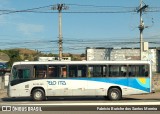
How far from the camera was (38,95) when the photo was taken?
24.9 metres

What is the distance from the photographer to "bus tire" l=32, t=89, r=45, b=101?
81.1 feet

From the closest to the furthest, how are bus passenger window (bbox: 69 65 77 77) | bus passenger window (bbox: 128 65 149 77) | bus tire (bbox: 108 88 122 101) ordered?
bus passenger window (bbox: 69 65 77 77) < bus tire (bbox: 108 88 122 101) < bus passenger window (bbox: 128 65 149 77)

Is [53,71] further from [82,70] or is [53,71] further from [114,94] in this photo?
[114,94]

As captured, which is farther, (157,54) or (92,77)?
(157,54)

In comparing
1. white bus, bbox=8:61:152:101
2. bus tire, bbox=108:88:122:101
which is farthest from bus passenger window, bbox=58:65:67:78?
bus tire, bbox=108:88:122:101

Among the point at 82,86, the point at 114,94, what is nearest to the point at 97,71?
the point at 82,86

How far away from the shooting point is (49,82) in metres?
24.8

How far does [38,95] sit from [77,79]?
2.86m

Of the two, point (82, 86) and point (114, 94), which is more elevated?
point (82, 86)

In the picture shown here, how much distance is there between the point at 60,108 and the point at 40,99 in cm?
1182

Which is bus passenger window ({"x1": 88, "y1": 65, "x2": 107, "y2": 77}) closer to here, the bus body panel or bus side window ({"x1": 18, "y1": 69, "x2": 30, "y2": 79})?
the bus body panel

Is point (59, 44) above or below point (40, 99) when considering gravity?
above

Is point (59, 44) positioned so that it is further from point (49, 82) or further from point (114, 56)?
point (114, 56)

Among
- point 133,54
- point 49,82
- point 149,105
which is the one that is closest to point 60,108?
point 149,105
